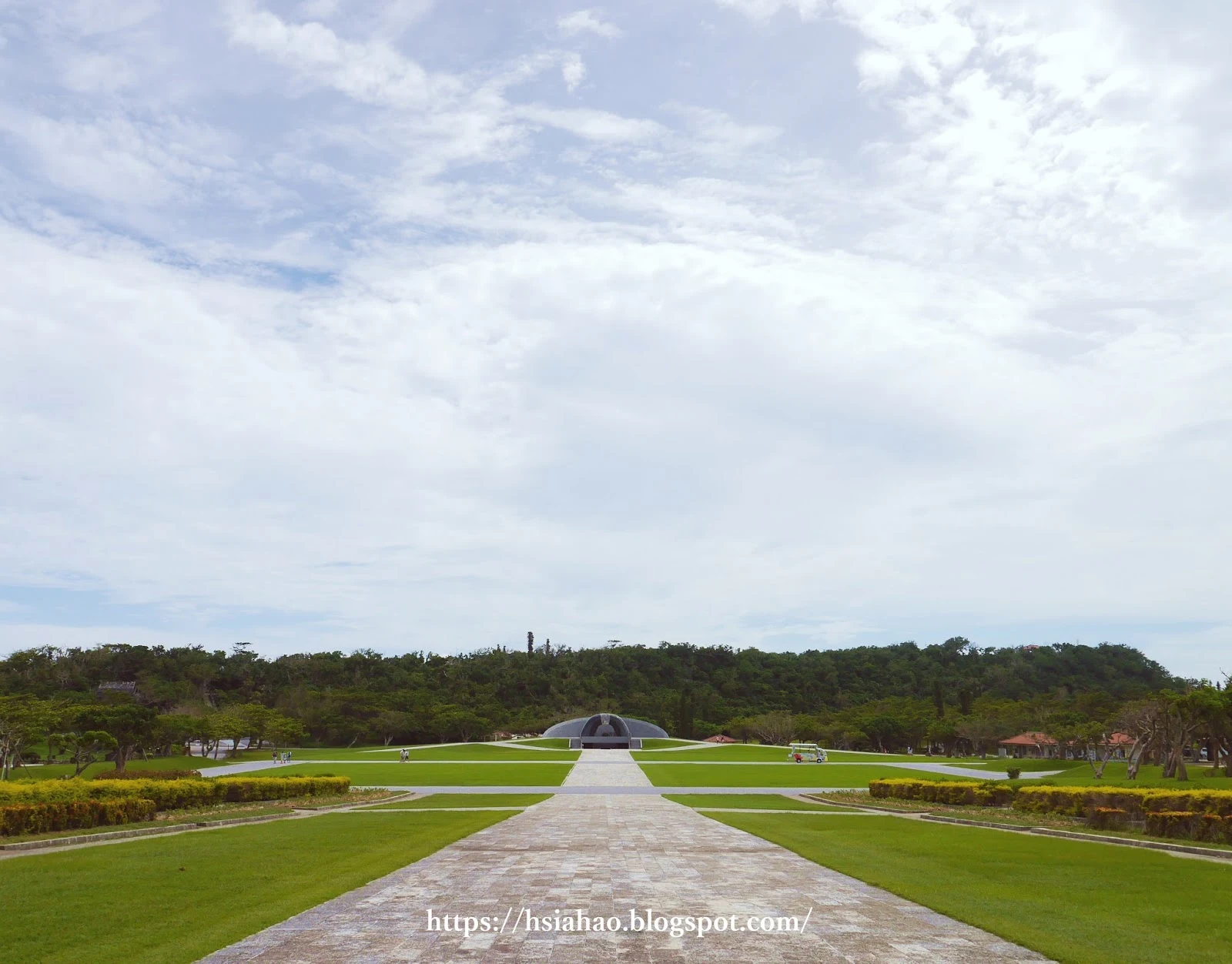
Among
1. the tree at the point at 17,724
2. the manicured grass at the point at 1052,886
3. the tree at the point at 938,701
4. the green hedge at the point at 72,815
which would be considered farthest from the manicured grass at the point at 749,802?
the tree at the point at 938,701

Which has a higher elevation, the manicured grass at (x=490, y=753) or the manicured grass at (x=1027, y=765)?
the manicured grass at (x=1027, y=765)

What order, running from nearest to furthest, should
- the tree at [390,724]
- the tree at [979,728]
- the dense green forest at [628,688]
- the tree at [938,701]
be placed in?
the tree at [979,728], the dense green forest at [628,688], the tree at [390,724], the tree at [938,701]

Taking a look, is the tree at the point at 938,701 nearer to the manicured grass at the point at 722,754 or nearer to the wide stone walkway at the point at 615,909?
the manicured grass at the point at 722,754

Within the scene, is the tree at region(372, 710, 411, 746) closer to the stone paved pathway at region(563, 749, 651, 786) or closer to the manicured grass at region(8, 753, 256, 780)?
the manicured grass at region(8, 753, 256, 780)

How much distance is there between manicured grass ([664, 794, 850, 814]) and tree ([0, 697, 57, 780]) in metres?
28.5

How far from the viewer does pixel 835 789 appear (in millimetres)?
34062

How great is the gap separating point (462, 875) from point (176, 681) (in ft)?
295

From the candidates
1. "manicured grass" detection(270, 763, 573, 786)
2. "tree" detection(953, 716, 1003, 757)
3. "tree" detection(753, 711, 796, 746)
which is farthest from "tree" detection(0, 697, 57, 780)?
"tree" detection(953, 716, 1003, 757)

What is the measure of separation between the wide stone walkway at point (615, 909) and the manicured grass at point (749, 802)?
991 centimetres

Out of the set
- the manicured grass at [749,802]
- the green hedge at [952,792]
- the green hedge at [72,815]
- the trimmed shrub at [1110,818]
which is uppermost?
the green hedge at [72,815]

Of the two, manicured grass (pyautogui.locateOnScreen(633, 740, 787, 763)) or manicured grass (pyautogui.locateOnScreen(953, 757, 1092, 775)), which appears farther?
manicured grass (pyautogui.locateOnScreen(633, 740, 787, 763))

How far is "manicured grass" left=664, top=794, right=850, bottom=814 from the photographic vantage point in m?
26.9

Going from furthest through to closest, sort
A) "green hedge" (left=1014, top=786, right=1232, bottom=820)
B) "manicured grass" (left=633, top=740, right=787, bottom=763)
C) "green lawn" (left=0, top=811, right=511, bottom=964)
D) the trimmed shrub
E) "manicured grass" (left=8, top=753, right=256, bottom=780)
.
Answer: "manicured grass" (left=633, top=740, right=787, bottom=763)
"manicured grass" (left=8, top=753, right=256, bottom=780)
the trimmed shrub
"green hedge" (left=1014, top=786, right=1232, bottom=820)
"green lawn" (left=0, top=811, right=511, bottom=964)

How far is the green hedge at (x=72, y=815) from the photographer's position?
17.0m
